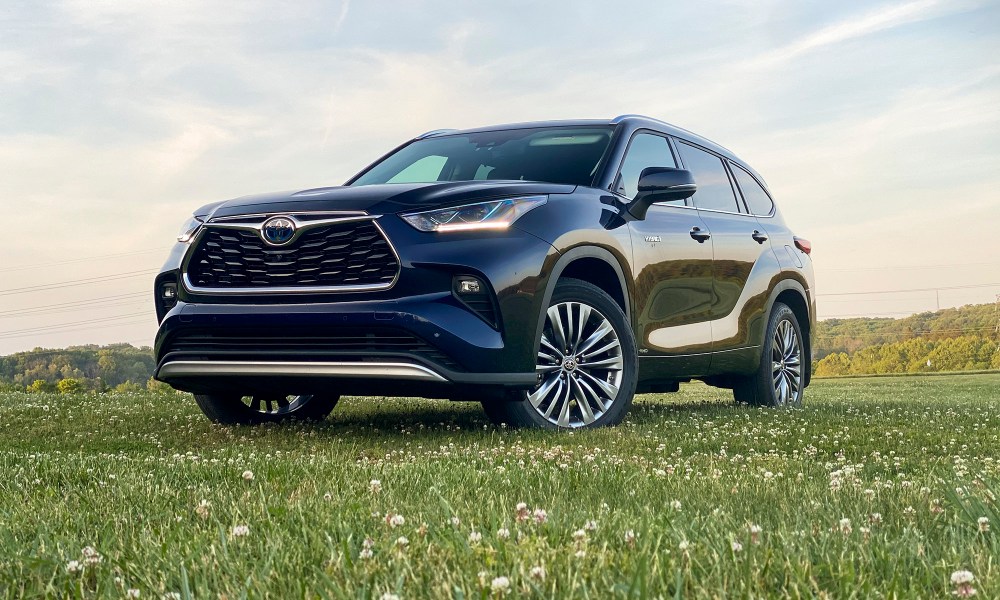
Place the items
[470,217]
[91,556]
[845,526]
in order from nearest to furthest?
1. [91,556]
2. [845,526]
3. [470,217]

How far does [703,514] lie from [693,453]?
2.40 m

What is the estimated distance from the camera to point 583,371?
6.60 meters

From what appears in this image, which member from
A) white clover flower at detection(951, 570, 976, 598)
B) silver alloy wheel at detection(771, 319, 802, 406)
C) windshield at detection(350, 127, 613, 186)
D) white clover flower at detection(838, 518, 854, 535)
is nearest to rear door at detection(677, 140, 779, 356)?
silver alloy wheel at detection(771, 319, 802, 406)

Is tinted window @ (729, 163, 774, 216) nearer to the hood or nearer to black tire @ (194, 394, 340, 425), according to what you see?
the hood

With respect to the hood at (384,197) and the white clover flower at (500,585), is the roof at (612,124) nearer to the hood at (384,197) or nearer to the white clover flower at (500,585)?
the hood at (384,197)

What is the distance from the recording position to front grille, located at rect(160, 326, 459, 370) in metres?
5.69

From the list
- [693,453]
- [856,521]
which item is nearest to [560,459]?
[693,453]

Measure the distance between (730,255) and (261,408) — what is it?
420 cm

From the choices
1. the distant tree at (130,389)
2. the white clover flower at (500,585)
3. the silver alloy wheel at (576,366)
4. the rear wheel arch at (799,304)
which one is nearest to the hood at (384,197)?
the silver alloy wheel at (576,366)

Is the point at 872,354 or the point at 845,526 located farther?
the point at 872,354

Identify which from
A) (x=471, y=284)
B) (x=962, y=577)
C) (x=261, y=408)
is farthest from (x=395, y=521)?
(x=261, y=408)

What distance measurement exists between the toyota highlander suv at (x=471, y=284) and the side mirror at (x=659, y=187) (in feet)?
0.05

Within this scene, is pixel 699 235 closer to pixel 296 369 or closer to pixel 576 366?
pixel 576 366

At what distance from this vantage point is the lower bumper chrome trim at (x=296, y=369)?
5629mm
